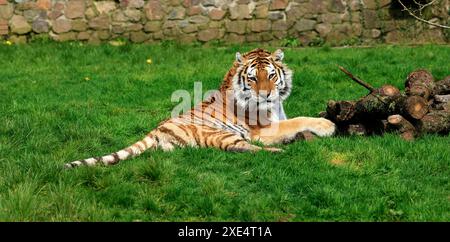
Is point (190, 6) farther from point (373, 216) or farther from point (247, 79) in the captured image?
point (373, 216)

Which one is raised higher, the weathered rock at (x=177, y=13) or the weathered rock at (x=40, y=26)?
the weathered rock at (x=177, y=13)

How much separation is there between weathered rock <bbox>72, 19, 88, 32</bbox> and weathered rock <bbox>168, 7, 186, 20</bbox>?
6.06 feet

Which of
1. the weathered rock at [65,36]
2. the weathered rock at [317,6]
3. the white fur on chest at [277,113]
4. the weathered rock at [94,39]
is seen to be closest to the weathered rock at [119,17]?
the weathered rock at [94,39]

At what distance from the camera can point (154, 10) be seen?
1602 centimetres

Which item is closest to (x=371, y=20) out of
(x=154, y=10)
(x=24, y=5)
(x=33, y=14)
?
(x=154, y=10)

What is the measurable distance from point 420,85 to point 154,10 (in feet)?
29.4

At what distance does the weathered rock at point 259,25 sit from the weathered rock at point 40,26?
443 centimetres

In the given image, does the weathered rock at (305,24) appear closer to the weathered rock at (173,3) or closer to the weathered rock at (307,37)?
the weathered rock at (307,37)

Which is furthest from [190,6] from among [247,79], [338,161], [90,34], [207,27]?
[338,161]

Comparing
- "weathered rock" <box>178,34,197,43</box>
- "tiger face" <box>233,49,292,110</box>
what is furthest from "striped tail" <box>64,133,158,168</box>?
"weathered rock" <box>178,34,197,43</box>

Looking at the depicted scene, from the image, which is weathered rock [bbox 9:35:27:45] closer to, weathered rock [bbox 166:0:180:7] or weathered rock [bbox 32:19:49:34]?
weathered rock [bbox 32:19:49:34]

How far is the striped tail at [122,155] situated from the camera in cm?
688

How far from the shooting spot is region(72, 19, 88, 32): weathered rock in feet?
52.4

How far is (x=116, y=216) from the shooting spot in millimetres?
5785
